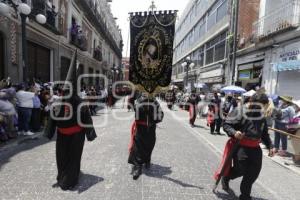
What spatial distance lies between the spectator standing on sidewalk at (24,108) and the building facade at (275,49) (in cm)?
969

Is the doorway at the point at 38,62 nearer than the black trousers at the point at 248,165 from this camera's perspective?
No

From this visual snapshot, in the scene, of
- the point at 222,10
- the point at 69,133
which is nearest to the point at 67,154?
the point at 69,133

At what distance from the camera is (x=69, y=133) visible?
3.97 m

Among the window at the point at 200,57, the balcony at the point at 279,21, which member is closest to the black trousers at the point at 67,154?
the balcony at the point at 279,21

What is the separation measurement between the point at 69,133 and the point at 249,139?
2.80 m

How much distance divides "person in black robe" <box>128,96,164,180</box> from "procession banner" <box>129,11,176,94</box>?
1.76ft

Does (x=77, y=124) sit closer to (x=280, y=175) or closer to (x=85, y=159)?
(x=85, y=159)

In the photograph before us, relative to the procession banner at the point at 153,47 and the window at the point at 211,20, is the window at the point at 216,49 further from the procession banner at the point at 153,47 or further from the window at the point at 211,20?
the procession banner at the point at 153,47

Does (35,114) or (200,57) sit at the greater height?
(200,57)

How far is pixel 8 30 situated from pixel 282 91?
39.4ft

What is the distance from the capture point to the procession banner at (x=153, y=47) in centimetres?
520

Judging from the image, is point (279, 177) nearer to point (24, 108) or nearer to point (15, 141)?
point (15, 141)

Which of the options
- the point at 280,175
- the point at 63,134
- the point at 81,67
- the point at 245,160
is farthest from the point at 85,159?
the point at 81,67

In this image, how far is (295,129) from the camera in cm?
614
